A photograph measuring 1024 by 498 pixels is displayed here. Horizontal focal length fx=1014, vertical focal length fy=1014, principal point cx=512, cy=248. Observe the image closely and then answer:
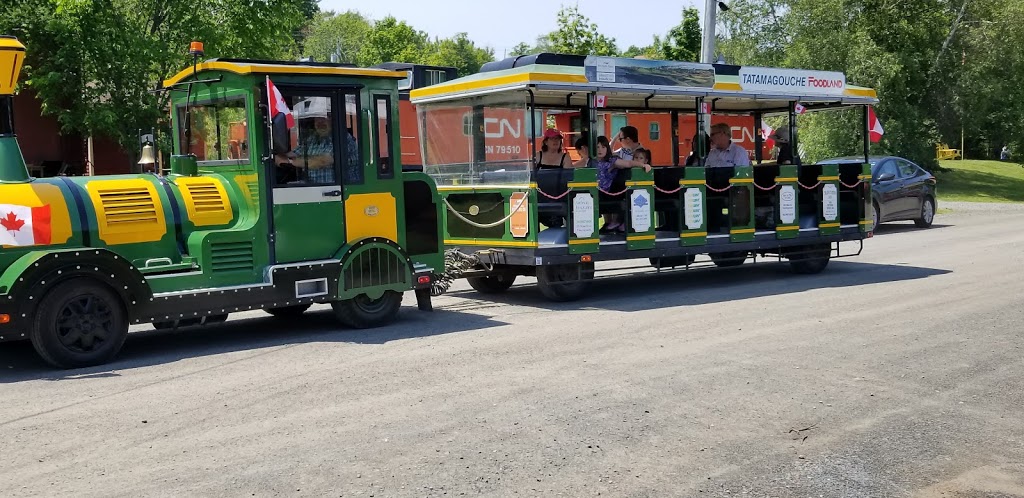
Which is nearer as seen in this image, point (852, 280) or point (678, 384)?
point (678, 384)

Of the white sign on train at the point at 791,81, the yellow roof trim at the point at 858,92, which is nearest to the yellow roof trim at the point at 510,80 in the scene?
the white sign on train at the point at 791,81

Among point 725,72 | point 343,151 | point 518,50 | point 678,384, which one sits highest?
point 518,50

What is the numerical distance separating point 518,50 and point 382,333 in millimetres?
66162

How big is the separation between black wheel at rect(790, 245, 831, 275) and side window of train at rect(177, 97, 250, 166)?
8.08m

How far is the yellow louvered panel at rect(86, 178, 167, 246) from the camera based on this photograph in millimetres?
8766

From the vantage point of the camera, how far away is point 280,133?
9.04m

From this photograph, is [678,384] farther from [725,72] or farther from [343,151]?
[725,72]

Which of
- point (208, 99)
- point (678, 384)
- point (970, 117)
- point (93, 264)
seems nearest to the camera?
point (678, 384)

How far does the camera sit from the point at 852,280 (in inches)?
536

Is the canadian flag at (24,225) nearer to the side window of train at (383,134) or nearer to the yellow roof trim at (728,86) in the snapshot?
the side window of train at (383,134)

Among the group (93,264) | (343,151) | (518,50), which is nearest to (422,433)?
(93,264)

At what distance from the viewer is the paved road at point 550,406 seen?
5406 millimetres

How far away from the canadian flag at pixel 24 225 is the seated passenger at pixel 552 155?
6139 millimetres

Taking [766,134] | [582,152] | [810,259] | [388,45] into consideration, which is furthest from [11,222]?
[388,45]
